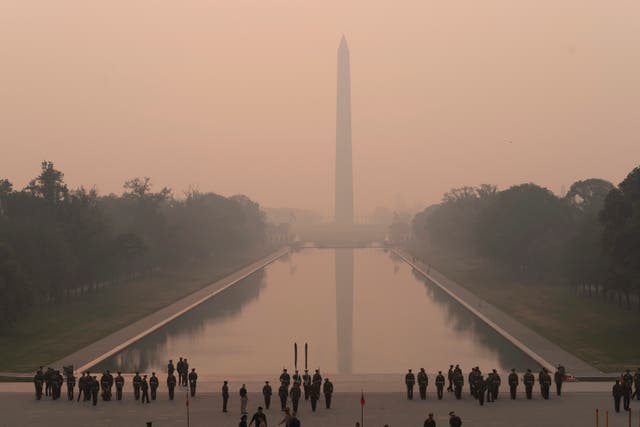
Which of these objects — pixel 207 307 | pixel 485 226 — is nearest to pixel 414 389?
pixel 207 307

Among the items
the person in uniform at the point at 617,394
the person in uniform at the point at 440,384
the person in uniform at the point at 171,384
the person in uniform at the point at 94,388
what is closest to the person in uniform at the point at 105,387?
the person in uniform at the point at 94,388

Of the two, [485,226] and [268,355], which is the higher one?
[485,226]

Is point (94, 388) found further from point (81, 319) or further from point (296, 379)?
point (81, 319)

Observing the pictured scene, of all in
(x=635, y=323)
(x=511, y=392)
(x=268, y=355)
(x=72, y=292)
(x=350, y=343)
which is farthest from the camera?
(x=72, y=292)

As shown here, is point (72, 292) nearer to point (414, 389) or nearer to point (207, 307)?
point (207, 307)

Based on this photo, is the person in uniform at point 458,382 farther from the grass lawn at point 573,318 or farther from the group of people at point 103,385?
the group of people at point 103,385

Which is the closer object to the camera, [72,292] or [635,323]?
[635,323]
